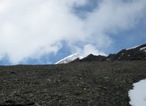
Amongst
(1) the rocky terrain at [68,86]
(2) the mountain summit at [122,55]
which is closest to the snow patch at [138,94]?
(1) the rocky terrain at [68,86]

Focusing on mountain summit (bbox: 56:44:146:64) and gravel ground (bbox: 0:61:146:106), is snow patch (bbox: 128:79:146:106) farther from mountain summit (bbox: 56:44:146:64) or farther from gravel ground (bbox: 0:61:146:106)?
mountain summit (bbox: 56:44:146:64)

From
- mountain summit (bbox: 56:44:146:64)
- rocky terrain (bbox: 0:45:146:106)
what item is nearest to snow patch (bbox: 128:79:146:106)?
rocky terrain (bbox: 0:45:146:106)

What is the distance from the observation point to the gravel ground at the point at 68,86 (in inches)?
1127

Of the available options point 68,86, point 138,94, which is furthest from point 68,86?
point 138,94

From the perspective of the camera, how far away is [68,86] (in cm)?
3306

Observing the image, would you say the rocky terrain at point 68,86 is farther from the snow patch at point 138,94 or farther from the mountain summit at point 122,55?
the mountain summit at point 122,55

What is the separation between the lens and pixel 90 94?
30.6 metres

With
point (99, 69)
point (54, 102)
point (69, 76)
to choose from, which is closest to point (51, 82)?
point (69, 76)

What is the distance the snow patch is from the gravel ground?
522 millimetres

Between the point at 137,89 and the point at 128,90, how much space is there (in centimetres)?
109

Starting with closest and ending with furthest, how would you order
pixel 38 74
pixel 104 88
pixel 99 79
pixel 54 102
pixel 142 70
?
pixel 54 102 → pixel 104 88 → pixel 99 79 → pixel 38 74 → pixel 142 70

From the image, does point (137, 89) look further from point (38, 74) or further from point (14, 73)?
point (14, 73)

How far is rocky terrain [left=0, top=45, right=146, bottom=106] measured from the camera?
93.9 feet

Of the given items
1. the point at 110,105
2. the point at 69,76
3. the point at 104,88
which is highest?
the point at 69,76
